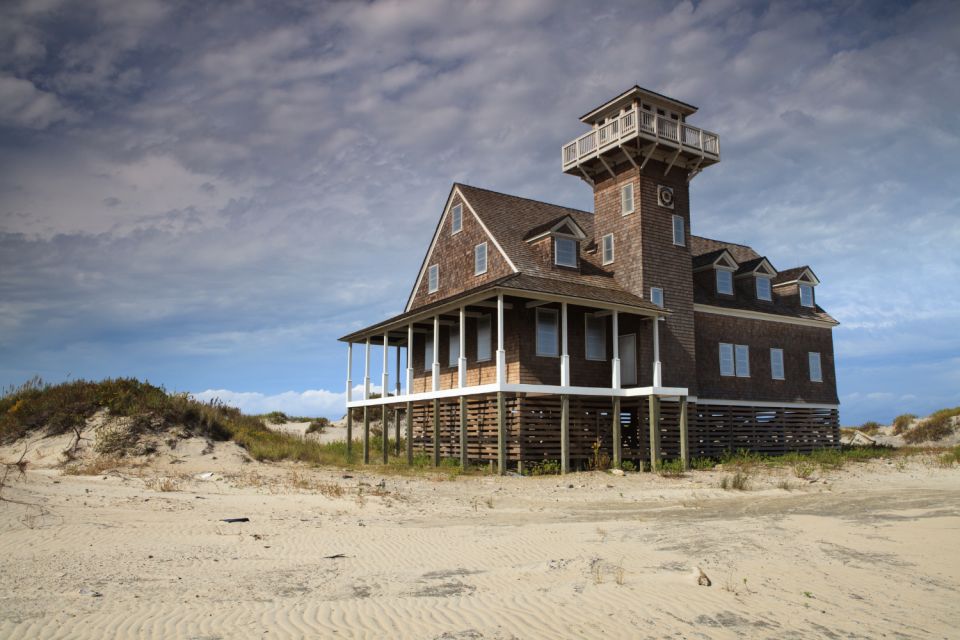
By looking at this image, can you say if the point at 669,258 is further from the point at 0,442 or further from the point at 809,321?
the point at 0,442

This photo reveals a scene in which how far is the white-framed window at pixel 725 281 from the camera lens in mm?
32781

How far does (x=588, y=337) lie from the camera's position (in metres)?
26.8

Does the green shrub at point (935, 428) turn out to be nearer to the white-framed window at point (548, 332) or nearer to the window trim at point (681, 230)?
the window trim at point (681, 230)

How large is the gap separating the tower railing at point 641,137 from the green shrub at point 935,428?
25.7 meters

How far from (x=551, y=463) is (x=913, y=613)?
1623 centimetres

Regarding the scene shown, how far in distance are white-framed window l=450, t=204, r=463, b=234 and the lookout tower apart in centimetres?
482

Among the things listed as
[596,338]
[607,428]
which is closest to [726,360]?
[596,338]

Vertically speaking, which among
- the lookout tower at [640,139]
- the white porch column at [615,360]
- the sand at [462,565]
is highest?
the lookout tower at [640,139]

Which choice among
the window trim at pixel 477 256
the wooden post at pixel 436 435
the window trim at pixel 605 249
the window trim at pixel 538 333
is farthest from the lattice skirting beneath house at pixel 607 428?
the window trim at pixel 605 249

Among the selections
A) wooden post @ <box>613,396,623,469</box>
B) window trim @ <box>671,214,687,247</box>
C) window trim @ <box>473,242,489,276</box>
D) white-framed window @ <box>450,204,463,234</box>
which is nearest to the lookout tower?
window trim @ <box>671,214,687,247</box>

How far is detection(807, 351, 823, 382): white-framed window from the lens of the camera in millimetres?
34875

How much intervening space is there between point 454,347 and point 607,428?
7295 mm

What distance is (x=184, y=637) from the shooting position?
19.8 feet

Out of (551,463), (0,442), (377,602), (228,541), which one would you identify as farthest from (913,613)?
(0,442)
